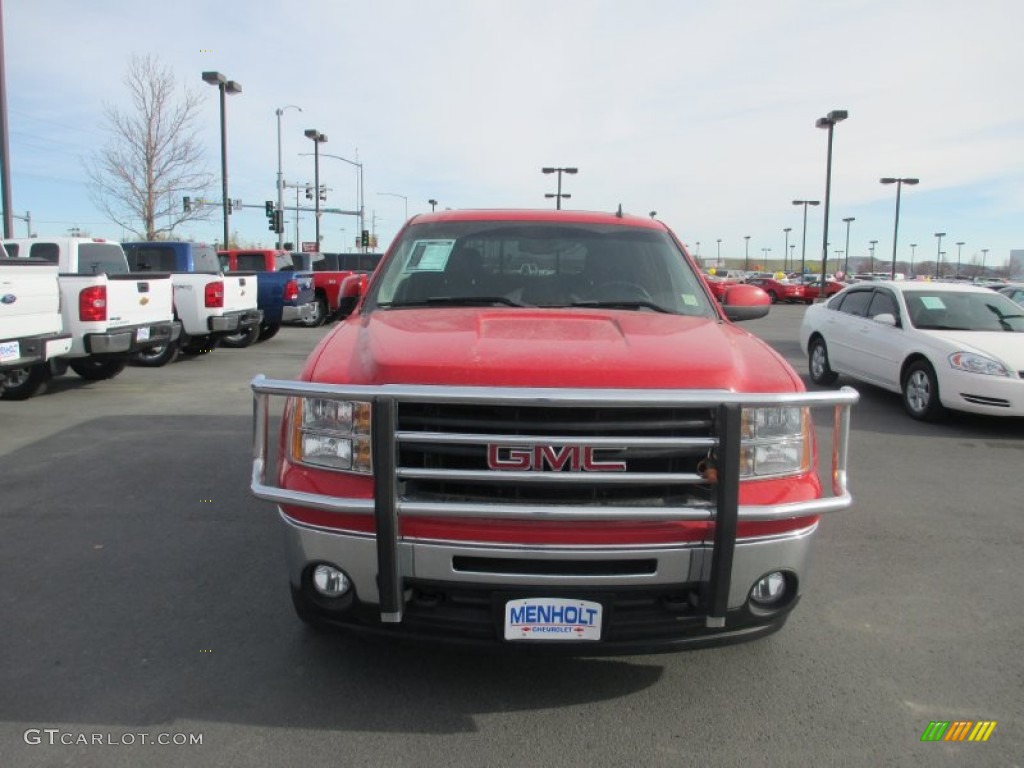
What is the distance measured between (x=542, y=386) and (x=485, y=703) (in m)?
1.27

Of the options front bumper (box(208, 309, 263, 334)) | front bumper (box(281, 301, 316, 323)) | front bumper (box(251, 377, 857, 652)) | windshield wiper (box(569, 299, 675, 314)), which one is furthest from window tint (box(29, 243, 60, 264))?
front bumper (box(251, 377, 857, 652))

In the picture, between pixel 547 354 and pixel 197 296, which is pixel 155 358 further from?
pixel 547 354

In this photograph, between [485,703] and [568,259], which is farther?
[568,259]

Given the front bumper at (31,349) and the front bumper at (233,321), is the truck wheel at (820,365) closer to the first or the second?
the front bumper at (233,321)

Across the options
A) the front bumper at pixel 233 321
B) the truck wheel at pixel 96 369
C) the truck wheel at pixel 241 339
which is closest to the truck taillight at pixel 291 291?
the truck wheel at pixel 241 339

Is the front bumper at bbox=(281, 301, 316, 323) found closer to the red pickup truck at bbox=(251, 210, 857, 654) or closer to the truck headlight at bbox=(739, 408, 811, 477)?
the red pickup truck at bbox=(251, 210, 857, 654)

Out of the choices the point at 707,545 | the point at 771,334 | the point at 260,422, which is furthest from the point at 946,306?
the point at 771,334

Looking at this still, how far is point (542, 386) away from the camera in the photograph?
2.55 meters

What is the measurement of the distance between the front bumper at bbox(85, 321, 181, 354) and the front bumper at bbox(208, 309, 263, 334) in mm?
1396

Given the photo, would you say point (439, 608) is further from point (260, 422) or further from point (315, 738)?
point (260, 422)

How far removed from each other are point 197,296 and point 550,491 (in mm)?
11305

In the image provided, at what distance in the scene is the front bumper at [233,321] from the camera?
493 inches

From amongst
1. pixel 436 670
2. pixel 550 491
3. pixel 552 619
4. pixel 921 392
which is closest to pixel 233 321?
pixel 921 392

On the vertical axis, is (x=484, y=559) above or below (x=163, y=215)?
below
